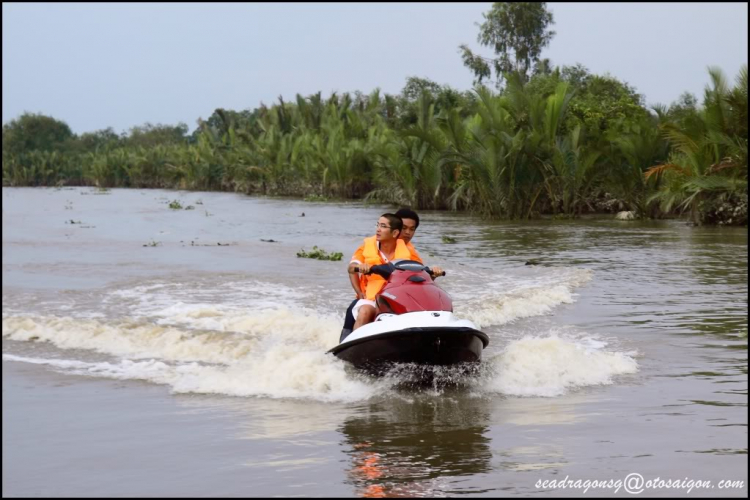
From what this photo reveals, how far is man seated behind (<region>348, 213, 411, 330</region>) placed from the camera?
26.2 ft

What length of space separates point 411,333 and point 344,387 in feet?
2.75

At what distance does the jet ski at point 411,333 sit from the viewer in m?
7.19

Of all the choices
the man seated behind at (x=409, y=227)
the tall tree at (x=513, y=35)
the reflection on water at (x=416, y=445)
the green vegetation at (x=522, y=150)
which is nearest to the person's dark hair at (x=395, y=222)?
the man seated behind at (x=409, y=227)

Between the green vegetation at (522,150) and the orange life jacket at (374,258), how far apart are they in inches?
661

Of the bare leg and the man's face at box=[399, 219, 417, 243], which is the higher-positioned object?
the man's face at box=[399, 219, 417, 243]

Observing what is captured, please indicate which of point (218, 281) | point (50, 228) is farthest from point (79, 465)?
point (50, 228)

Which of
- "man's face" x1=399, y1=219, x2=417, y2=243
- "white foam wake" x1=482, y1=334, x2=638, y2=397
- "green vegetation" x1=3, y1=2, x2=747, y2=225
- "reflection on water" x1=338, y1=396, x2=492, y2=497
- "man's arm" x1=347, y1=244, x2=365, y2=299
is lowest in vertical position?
"reflection on water" x1=338, y1=396, x2=492, y2=497

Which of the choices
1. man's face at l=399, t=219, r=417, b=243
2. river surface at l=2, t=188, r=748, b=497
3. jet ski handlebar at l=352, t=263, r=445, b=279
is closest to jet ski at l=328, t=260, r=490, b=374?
jet ski handlebar at l=352, t=263, r=445, b=279

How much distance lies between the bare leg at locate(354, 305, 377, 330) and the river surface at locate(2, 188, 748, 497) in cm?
43

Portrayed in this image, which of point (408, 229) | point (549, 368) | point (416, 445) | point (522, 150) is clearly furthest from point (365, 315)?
point (522, 150)

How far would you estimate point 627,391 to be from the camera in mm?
7473

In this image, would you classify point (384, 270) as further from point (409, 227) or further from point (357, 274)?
point (409, 227)

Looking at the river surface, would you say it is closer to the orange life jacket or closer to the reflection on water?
the reflection on water

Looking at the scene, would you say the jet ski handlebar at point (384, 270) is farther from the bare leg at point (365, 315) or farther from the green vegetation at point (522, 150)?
the green vegetation at point (522, 150)
